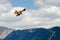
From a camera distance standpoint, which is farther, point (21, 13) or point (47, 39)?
point (47, 39)

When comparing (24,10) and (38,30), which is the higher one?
(38,30)

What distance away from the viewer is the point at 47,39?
184875 mm

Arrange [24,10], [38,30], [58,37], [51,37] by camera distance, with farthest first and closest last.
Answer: [38,30] < [51,37] < [58,37] < [24,10]

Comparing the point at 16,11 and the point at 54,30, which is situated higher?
the point at 54,30

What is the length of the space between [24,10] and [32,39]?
170 meters

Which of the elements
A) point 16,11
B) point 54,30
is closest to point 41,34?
point 54,30

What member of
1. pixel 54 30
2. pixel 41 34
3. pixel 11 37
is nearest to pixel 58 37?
pixel 54 30

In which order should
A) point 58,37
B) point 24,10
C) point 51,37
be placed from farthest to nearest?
1. point 51,37
2. point 58,37
3. point 24,10

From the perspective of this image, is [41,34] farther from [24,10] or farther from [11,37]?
[24,10]

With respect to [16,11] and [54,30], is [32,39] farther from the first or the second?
[16,11]

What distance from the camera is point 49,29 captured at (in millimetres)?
183000

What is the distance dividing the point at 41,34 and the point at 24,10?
16216 centimetres

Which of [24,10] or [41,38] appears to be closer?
[24,10]

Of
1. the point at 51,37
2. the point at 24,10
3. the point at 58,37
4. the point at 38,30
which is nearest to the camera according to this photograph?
the point at 24,10
